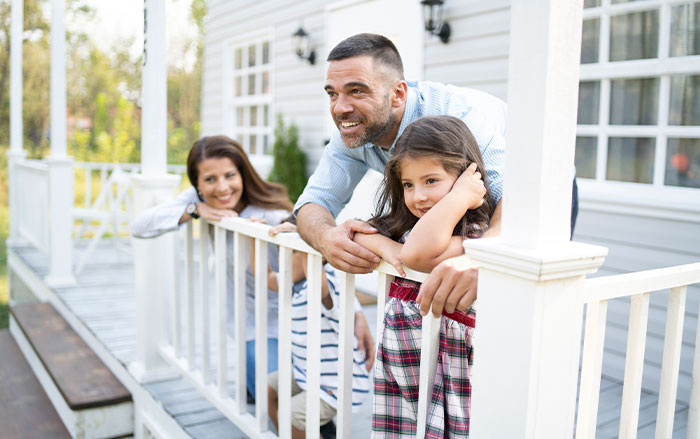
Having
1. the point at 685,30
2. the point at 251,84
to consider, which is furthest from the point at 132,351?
the point at 251,84

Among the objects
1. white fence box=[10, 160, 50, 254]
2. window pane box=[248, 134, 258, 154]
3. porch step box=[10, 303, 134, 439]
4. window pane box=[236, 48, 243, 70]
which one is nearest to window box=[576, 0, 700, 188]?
porch step box=[10, 303, 134, 439]

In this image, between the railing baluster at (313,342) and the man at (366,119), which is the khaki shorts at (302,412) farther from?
the man at (366,119)

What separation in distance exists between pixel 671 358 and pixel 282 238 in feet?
3.71

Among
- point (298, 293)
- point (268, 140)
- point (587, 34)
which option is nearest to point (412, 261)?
point (298, 293)

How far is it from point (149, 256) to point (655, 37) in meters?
2.71

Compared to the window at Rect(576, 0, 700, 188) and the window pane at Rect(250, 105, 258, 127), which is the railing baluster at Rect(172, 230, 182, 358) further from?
the window pane at Rect(250, 105, 258, 127)

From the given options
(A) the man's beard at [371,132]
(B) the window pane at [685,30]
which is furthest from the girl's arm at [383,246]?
(B) the window pane at [685,30]

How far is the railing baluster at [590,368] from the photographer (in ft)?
4.49

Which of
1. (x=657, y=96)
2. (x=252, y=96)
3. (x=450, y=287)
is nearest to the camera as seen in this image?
(x=450, y=287)

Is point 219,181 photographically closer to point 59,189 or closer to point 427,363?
point 427,363

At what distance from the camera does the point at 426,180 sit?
1.56 meters

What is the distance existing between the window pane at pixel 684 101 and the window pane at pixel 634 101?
0.09 metres

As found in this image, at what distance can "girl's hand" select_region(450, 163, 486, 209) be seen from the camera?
146 cm

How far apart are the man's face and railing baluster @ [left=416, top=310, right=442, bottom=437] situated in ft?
2.35
